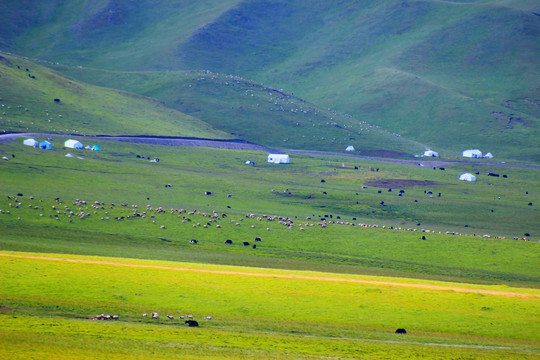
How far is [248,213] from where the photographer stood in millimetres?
72812

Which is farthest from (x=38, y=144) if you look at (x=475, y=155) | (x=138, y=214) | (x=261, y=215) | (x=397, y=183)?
(x=475, y=155)

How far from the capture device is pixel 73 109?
149375mm

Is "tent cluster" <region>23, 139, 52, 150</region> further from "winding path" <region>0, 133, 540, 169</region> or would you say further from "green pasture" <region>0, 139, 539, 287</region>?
"winding path" <region>0, 133, 540, 169</region>

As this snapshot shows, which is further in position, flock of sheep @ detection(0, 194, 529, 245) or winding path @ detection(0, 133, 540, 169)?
winding path @ detection(0, 133, 540, 169)

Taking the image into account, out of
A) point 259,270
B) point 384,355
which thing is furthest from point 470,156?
point 384,355

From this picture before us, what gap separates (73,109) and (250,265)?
11317cm

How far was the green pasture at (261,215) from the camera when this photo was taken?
53781 millimetres

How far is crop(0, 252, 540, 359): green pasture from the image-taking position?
84.6 ft

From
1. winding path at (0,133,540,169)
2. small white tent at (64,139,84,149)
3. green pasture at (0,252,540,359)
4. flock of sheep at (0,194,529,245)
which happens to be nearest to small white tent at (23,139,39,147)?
winding path at (0,133,540,169)

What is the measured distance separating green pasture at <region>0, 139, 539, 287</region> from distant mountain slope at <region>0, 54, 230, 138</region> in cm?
1804

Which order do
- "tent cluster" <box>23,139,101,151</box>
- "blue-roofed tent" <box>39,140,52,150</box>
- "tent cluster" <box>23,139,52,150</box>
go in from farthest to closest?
"blue-roofed tent" <box>39,140,52,150</box>
"tent cluster" <box>23,139,101,151</box>
"tent cluster" <box>23,139,52,150</box>

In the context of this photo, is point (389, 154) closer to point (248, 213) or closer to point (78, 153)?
point (78, 153)

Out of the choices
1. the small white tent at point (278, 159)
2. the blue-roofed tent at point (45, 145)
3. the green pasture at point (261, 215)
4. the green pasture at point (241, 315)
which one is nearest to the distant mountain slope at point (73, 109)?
the blue-roofed tent at point (45, 145)

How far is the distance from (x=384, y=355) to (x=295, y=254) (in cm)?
2955
